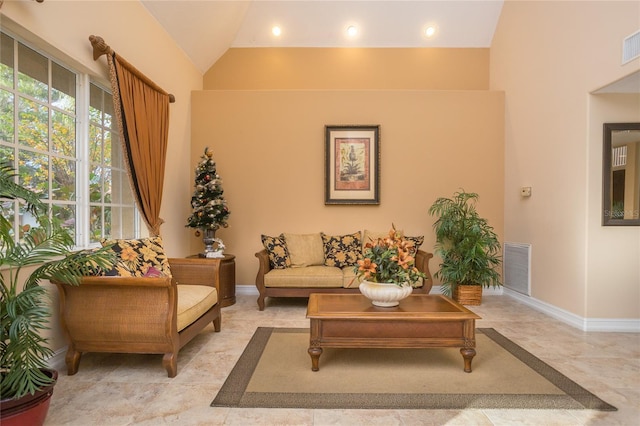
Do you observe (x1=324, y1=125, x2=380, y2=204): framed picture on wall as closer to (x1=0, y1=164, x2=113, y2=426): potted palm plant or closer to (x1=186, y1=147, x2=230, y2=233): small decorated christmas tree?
(x1=186, y1=147, x2=230, y2=233): small decorated christmas tree

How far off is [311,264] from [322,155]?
5.43 ft

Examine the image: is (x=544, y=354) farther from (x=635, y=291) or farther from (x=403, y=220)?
(x=403, y=220)

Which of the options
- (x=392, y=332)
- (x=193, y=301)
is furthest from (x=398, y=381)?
(x=193, y=301)

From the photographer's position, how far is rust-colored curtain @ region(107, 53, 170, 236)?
3.26m

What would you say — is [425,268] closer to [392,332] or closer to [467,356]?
[467,356]

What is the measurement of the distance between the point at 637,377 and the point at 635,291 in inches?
57.5

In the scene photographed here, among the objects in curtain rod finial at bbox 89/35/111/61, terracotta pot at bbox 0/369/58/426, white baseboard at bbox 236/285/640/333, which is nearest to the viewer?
terracotta pot at bbox 0/369/58/426

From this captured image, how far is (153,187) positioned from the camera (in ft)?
12.3

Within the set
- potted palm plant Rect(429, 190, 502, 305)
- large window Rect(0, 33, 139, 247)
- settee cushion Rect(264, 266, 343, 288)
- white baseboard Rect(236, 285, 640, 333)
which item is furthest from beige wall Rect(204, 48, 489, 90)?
white baseboard Rect(236, 285, 640, 333)

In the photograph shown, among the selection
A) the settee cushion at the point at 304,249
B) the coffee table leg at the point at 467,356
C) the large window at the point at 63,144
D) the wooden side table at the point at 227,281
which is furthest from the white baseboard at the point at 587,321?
the large window at the point at 63,144

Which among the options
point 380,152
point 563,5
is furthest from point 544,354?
point 563,5

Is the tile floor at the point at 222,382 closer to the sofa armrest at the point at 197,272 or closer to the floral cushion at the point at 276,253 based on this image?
the sofa armrest at the point at 197,272

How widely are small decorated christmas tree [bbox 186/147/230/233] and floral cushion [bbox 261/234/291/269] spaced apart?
0.68 m

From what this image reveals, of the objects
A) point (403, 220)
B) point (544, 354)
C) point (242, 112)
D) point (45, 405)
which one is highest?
point (242, 112)
